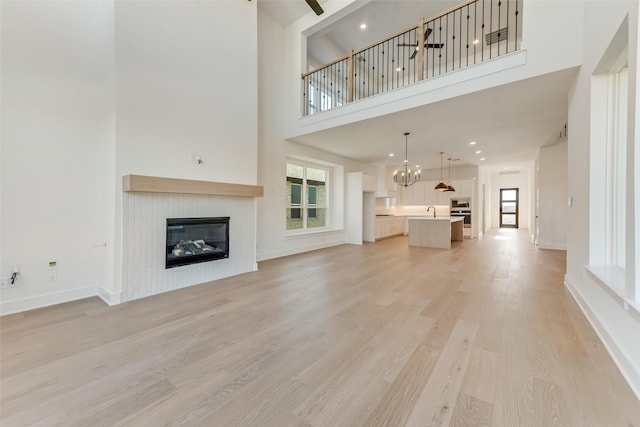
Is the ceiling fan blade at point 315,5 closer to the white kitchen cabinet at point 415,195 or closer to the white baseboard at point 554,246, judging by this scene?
the white kitchen cabinet at point 415,195

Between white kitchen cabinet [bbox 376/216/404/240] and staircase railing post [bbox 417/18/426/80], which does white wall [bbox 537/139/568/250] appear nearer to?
white kitchen cabinet [bbox 376/216/404/240]

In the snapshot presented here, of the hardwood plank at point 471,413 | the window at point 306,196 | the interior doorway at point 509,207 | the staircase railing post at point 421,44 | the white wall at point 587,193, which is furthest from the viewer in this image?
the interior doorway at point 509,207

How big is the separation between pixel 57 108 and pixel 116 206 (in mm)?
1220

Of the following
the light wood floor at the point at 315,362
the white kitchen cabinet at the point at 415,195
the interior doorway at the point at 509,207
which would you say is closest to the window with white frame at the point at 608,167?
the light wood floor at the point at 315,362

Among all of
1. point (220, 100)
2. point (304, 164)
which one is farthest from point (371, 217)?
point (220, 100)

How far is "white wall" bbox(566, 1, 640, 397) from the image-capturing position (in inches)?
62.4

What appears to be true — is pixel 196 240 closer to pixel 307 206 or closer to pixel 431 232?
pixel 307 206

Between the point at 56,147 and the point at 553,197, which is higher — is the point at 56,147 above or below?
above

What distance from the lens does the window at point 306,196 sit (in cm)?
622

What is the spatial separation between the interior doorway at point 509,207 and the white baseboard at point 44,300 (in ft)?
53.0

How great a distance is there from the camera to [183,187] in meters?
3.27

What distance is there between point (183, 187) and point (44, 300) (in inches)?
72.9

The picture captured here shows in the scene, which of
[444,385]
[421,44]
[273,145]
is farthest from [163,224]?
[421,44]

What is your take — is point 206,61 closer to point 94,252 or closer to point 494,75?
point 94,252
